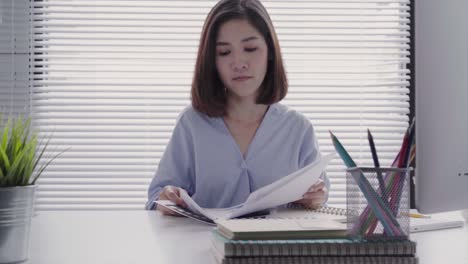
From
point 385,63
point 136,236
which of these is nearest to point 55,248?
point 136,236

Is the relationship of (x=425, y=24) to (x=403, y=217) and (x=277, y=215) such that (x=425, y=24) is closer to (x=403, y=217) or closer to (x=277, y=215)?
(x=403, y=217)

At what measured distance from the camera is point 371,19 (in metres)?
2.97

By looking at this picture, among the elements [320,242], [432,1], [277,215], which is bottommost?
[277,215]

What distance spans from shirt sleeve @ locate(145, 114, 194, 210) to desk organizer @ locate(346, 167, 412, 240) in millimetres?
1151

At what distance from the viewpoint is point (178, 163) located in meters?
2.09

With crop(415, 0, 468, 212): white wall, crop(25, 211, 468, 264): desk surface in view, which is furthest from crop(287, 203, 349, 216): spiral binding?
crop(415, 0, 468, 212): white wall

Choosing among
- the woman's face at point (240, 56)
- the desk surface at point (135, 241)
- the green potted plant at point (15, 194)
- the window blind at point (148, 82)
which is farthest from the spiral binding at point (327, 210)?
the window blind at point (148, 82)

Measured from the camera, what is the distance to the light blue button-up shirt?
202 cm

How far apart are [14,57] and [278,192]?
1949 mm

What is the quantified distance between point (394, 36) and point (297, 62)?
0.53m

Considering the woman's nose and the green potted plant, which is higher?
the woman's nose

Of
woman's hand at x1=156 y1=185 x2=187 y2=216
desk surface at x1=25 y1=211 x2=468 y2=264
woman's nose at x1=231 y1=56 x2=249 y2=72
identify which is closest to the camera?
desk surface at x1=25 y1=211 x2=468 y2=264

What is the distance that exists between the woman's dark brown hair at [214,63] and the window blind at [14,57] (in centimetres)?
111

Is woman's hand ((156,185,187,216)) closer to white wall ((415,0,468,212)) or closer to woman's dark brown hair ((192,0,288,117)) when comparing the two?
woman's dark brown hair ((192,0,288,117))
